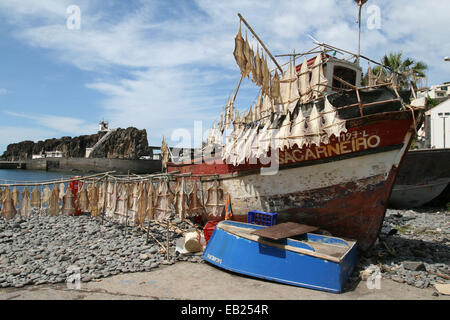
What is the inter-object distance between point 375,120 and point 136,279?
268 inches

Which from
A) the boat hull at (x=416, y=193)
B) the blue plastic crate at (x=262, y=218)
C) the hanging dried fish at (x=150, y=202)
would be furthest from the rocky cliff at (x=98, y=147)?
the blue plastic crate at (x=262, y=218)

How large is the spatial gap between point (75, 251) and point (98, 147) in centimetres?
8725

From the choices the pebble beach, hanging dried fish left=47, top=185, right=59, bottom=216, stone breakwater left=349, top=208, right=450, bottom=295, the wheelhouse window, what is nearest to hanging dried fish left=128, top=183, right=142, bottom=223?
the pebble beach

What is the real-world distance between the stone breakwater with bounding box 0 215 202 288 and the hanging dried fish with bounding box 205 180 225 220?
1607 mm

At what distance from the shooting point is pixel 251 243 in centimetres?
685

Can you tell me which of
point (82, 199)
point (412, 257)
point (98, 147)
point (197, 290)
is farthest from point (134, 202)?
point (98, 147)

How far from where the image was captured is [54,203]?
1136 centimetres

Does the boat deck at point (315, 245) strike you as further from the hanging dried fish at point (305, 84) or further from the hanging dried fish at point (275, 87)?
the hanging dried fish at point (275, 87)

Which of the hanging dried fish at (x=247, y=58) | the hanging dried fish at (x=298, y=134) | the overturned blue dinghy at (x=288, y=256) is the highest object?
the hanging dried fish at (x=247, y=58)

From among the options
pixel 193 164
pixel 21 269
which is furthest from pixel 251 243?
pixel 193 164

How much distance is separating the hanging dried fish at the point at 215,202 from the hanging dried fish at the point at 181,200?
841 millimetres

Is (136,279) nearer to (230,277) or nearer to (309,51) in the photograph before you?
(230,277)

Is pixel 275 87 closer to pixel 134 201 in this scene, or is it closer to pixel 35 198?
pixel 134 201

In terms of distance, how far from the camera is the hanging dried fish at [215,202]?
32.9 feet
